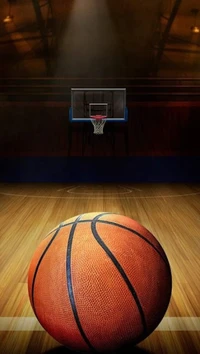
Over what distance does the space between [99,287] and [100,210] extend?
9.88ft

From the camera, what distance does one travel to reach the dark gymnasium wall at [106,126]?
7852 mm

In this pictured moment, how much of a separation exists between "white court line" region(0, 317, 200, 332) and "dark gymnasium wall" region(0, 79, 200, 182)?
5359mm

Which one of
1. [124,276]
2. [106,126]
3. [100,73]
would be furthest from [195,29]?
[124,276]

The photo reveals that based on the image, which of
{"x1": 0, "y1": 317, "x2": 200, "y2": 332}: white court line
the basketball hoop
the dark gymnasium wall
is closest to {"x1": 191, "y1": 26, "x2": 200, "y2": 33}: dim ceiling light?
the dark gymnasium wall

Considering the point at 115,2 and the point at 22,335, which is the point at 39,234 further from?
the point at 115,2

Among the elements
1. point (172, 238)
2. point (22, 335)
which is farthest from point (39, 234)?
point (22, 335)

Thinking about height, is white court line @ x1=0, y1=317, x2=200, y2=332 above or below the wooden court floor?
above

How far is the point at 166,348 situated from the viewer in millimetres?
1696

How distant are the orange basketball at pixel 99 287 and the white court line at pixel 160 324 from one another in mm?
324

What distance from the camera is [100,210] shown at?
4492 millimetres

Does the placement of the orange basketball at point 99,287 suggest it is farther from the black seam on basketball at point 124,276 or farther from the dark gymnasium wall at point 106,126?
the dark gymnasium wall at point 106,126

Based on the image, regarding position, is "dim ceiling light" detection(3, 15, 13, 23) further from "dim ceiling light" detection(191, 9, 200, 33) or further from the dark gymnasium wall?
"dim ceiling light" detection(191, 9, 200, 33)

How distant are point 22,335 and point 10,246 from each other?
4.71 feet

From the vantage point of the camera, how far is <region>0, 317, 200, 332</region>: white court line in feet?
6.12
